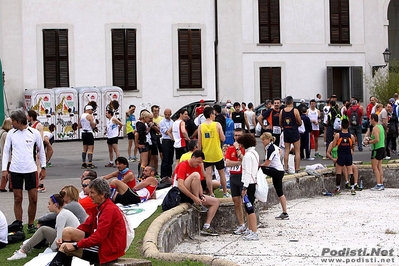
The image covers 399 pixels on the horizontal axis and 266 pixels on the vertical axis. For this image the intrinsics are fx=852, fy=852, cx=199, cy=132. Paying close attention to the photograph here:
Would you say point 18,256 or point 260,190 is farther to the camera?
point 260,190

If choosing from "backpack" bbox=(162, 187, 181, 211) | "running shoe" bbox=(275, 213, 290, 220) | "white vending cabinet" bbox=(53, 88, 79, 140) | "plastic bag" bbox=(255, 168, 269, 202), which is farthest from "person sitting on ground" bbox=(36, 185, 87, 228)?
"white vending cabinet" bbox=(53, 88, 79, 140)

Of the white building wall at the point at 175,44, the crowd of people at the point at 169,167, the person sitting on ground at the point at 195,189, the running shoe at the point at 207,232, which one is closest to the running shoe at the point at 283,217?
the crowd of people at the point at 169,167

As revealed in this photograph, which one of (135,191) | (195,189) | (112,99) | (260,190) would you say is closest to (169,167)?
(135,191)

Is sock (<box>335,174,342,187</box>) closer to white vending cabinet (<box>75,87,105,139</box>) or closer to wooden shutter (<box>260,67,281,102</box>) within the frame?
white vending cabinet (<box>75,87,105,139</box>)

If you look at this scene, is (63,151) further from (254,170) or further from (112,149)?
(254,170)

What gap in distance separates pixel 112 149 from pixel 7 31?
45.0ft

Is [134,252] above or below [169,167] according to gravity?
below

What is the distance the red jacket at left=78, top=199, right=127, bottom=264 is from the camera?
8852 millimetres

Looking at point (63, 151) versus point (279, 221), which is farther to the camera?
point (63, 151)

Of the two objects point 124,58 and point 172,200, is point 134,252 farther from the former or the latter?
point 124,58

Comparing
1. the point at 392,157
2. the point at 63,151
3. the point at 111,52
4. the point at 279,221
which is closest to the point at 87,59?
the point at 111,52

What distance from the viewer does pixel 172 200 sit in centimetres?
1418

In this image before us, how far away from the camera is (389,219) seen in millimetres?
16000

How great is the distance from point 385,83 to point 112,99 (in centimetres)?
1178
